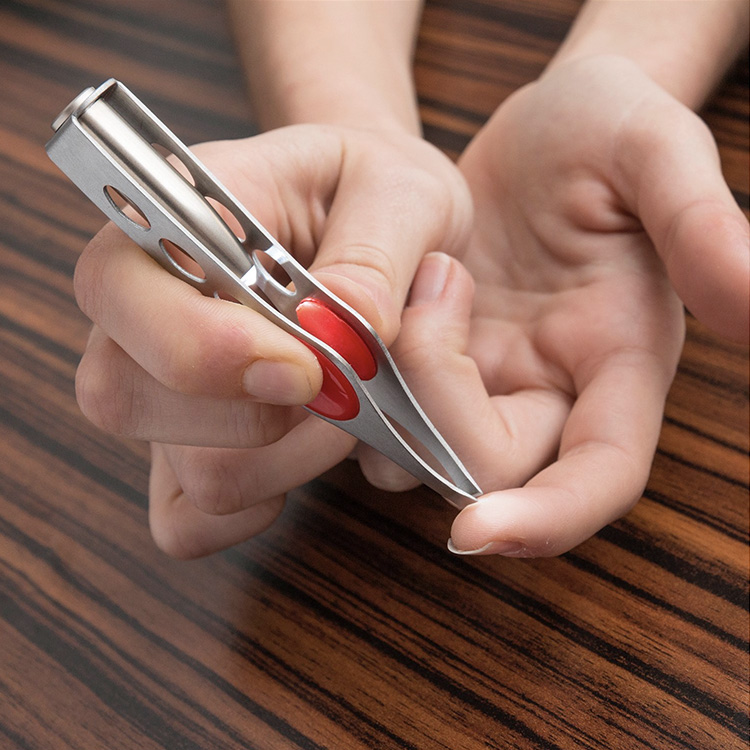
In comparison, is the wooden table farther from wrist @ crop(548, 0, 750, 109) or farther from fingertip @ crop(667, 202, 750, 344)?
wrist @ crop(548, 0, 750, 109)

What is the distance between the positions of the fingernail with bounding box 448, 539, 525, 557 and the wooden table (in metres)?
0.06

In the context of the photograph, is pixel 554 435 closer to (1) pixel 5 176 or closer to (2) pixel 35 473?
(2) pixel 35 473

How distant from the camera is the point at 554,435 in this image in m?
0.50

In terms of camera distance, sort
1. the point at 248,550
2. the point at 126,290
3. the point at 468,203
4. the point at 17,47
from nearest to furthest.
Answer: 1. the point at 126,290
2. the point at 248,550
3. the point at 468,203
4. the point at 17,47

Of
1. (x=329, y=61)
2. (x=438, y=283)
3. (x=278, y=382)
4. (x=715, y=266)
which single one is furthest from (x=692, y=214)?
(x=329, y=61)

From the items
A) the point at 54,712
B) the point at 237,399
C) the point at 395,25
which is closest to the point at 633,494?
the point at 237,399

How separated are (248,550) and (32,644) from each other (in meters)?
0.13

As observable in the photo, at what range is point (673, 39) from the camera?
701mm

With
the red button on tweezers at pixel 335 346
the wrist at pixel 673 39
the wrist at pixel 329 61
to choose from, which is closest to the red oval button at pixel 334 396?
the red button on tweezers at pixel 335 346

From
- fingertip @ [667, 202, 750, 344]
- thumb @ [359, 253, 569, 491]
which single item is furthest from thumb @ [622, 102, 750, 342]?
thumb @ [359, 253, 569, 491]

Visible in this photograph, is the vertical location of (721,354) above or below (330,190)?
below

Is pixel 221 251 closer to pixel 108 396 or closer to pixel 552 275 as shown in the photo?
pixel 108 396

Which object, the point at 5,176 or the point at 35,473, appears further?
the point at 5,176

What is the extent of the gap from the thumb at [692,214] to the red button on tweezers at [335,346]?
20 centimetres
